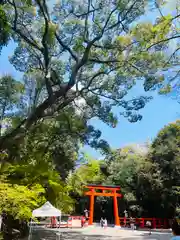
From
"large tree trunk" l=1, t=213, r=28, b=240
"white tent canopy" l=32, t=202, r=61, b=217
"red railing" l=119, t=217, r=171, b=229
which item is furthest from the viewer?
"red railing" l=119, t=217, r=171, b=229

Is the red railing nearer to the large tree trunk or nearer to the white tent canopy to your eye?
the large tree trunk

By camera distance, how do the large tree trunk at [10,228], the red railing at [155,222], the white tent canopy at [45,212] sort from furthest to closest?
the red railing at [155,222]
the large tree trunk at [10,228]
the white tent canopy at [45,212]

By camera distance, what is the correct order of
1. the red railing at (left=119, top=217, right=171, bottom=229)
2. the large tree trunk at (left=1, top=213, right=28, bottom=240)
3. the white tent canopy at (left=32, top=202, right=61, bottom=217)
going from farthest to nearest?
the red railing at (left=119, top=217, right=171, bottom=229) → the large tree trunk at (left=1, top=213, right=28, bottom=240) → the white tent canopy at (left=32, top=202, right=61, bottom=217)

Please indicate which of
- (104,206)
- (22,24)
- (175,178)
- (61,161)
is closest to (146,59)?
(22,24)

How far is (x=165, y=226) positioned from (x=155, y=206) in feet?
5.27

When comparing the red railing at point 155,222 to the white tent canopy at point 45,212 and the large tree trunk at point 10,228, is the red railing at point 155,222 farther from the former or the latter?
the white tent canopy at point 45,212

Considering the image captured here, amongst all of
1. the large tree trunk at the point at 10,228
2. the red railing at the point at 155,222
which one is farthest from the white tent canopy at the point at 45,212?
the red railing at the point at 155,222

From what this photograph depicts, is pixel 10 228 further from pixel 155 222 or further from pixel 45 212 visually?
pixel 155 222

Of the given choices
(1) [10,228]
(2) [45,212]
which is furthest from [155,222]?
(2) [45,212]

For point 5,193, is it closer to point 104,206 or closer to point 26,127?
point 26,127

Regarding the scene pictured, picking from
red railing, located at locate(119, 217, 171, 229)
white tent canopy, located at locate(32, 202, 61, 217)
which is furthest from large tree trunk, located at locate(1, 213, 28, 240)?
red railing, located at locate(119, 217, 171, 229)

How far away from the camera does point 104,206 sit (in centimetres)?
2830

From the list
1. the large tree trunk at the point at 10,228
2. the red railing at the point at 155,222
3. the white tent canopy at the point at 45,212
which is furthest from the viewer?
the red railing at the point at 155,222

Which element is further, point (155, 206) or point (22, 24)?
point (155, 206)
